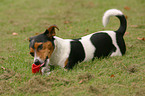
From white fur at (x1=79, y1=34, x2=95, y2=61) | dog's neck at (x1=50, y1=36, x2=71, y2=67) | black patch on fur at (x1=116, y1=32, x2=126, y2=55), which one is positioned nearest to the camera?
dog's neck at (x1=50, y1=36, x2=71, y2=67)

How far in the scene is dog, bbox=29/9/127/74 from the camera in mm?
4227

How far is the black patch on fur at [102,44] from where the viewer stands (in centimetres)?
502

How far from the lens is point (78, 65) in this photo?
4.75m

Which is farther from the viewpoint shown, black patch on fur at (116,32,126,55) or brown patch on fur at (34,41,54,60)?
black patch on fur at (116,32,126,55)

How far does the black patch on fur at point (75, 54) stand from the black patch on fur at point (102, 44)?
320 millimetres

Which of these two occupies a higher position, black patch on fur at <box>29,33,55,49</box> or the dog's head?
black patch on fur at <box>29,33,55,49</box>

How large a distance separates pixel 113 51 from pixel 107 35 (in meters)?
0.38

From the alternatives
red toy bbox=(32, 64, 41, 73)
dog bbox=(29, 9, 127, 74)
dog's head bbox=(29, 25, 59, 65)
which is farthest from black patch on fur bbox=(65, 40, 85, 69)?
red toy bbox=(32, 64, 41, 73)

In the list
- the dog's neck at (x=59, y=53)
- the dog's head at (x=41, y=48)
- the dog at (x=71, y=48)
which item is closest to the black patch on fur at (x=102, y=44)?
the dog at (x=71, y=48)

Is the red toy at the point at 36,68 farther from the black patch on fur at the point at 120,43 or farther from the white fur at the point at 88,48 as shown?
the black patch on fur at the point at 120,43

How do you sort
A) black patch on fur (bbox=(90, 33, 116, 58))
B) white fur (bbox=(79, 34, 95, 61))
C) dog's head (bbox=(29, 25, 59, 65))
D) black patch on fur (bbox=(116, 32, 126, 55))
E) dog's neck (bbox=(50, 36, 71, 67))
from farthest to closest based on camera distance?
black patch on fur (bbox=(116, 32, 126, 55)) < black patch on fur (bbox=(90, 33, 116, 58)) < white fur (bbox=(79, 34, 95, 61)) < dog's neck (bbox=(50, 36, 71, 67)) < dog's head (bbox=(29, 25, 59, 65))

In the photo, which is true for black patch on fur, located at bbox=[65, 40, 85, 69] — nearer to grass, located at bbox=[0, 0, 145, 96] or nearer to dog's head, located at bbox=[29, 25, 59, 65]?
grass, located at bbox=[0, 0, 145, 96]

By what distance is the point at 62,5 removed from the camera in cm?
1100

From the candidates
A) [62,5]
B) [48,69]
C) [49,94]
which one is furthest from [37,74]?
[62,5]
